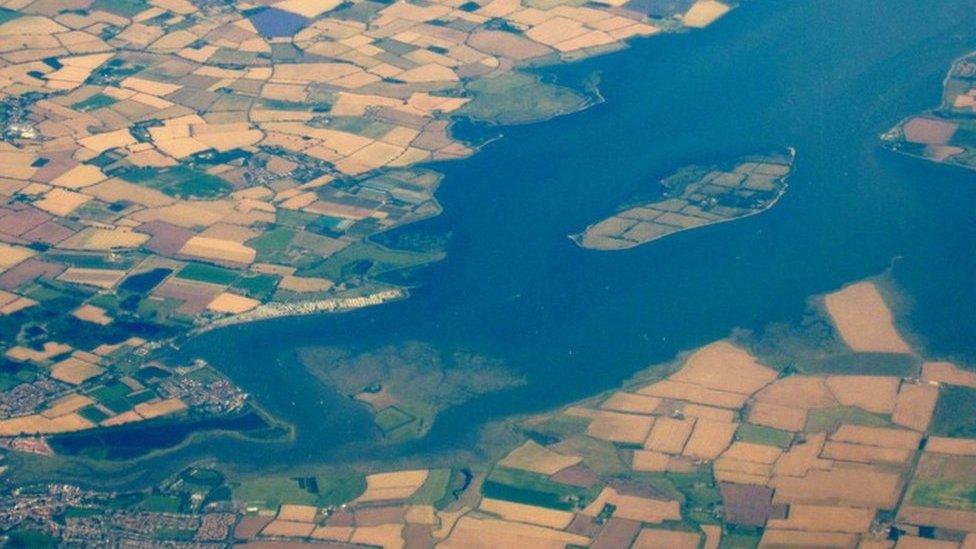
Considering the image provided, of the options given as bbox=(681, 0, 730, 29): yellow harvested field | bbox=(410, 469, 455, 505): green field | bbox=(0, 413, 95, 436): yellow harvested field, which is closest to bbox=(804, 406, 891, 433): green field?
bbox=(410, 469, 455, 505): green field

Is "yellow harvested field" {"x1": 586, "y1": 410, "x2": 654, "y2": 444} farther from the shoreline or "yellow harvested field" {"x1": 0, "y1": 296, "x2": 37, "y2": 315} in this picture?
"yellow harvested field" {"x1": 0, "y1": 296, "x2": 37, "y2": 315}

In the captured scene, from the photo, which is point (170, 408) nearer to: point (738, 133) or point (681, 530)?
point (681, 530)

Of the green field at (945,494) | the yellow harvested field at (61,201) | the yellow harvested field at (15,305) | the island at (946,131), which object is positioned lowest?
the yellow harvested field at (15,305)

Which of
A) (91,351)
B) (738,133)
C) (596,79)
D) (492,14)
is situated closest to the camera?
(91,351)

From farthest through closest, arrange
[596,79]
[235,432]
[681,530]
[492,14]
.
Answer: [492,14] → [596,79] → [235,432] → [681,530]

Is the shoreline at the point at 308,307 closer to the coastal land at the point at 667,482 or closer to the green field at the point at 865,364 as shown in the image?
the coastal land at the point at 667,482

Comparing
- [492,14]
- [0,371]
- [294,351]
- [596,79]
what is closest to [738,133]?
[596,79]

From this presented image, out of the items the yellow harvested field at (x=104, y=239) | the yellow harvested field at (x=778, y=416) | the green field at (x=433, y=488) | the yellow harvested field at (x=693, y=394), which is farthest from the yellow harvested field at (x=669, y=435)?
the yellow harvested field at (x=104, y=239)
